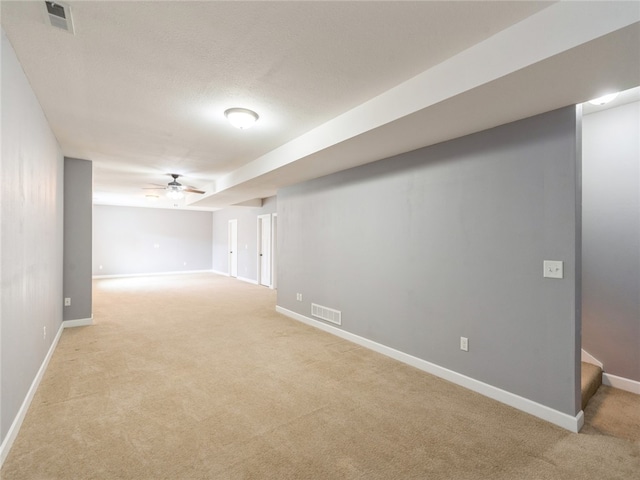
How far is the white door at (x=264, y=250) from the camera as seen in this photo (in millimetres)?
8750

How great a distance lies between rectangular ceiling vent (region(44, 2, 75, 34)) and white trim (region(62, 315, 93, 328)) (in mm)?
4512

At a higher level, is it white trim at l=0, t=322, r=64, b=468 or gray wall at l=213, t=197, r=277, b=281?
gray wall at l=213, t=197, r=277, b=281

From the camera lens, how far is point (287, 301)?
5703 mm

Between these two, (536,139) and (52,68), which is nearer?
(52,68)

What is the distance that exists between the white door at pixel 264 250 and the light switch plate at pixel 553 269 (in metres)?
6.97

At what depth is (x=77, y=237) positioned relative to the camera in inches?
193

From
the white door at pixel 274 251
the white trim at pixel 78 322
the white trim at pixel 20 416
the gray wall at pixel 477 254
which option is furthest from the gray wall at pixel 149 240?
the gray wall at pixel 477 254

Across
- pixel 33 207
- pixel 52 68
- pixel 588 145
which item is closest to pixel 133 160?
pixel 33 207

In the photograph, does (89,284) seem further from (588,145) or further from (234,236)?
(588,145)

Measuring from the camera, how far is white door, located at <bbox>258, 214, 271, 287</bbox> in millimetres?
8750

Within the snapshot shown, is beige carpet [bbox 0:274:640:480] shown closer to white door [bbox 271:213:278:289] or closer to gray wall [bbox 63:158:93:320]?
gray wall [bbox 63:158:93:320]

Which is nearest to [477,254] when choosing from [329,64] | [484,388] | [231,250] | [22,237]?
[484,388]

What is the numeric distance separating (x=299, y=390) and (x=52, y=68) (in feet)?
10.5

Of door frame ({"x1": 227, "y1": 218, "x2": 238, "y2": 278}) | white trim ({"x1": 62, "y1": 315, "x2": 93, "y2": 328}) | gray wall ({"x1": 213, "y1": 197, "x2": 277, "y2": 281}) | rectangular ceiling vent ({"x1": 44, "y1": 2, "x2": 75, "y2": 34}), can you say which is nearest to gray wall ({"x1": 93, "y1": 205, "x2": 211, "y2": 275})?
gray wall ({"x1": 213, "y1": 197, "x2": 277, "y2": 281})
